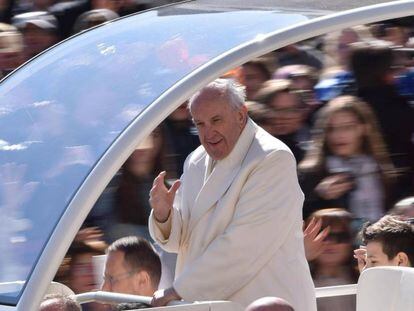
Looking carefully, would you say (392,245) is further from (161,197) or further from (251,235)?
(161,197)

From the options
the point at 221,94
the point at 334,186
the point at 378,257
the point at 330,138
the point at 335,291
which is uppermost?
the point at 221,94

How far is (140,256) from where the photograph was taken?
471 cm

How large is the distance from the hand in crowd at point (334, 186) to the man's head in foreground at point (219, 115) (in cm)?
152

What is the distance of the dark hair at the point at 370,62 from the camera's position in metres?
5.94

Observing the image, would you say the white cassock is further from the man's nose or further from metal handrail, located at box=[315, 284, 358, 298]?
metal handrail, located at box=[315, 284, 358, 298]

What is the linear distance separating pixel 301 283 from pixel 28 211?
1.01 meters

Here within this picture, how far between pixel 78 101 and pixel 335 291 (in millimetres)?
1429

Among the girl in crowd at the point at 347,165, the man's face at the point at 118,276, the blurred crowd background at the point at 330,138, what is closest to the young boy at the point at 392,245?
the blurred crowd background at the point at 330,138

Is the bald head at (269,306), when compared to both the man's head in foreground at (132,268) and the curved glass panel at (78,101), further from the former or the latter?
the man's head in foreground at (132,268)

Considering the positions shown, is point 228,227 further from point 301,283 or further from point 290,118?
point 290,118

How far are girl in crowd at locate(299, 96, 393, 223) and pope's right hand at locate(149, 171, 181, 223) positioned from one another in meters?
1.52

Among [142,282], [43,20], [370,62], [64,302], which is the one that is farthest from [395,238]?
[43,20]

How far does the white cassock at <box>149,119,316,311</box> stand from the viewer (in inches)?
165

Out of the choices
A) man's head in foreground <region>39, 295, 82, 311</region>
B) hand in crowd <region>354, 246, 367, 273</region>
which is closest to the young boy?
hand in crowd <region>354, 246, 367, 273</region>
